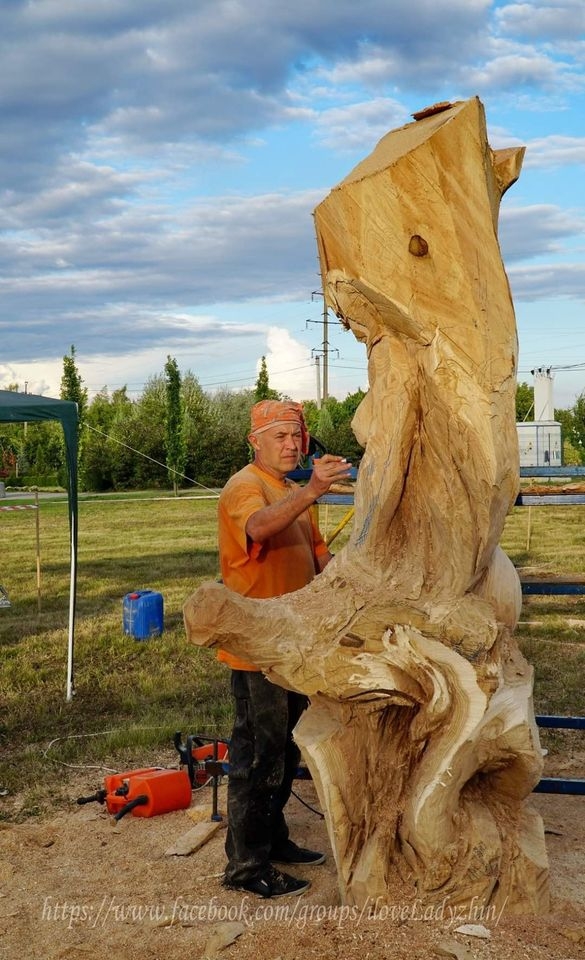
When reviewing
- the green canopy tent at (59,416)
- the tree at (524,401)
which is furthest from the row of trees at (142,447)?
the green canopy tent at (59,416)

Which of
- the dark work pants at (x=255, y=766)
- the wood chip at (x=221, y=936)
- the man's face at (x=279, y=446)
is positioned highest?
the man's face at (x=279, y=446)

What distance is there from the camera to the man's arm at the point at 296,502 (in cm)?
275

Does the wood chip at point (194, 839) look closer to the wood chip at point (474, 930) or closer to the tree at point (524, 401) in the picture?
the wood chip at point (474, 930)

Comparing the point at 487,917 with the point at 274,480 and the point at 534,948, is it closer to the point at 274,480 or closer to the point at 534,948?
the point at 534,948

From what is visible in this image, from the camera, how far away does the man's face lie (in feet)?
10.8

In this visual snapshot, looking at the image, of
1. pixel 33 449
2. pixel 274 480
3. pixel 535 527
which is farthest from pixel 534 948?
pixel 33 449

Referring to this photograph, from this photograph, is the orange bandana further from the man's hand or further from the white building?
the white building

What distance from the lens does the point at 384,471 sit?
9.35 ft

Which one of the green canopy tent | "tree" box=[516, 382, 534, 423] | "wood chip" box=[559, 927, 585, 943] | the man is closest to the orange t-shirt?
the man

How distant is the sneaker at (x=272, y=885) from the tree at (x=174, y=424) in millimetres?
27203

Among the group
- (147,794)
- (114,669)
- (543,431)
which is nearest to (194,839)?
(147,794)

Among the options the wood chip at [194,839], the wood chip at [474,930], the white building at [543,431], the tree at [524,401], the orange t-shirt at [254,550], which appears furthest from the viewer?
the tree at [524,401]

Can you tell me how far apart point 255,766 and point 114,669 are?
12.2 feet

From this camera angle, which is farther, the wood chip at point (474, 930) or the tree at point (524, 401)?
the tree at point (524, 401)
